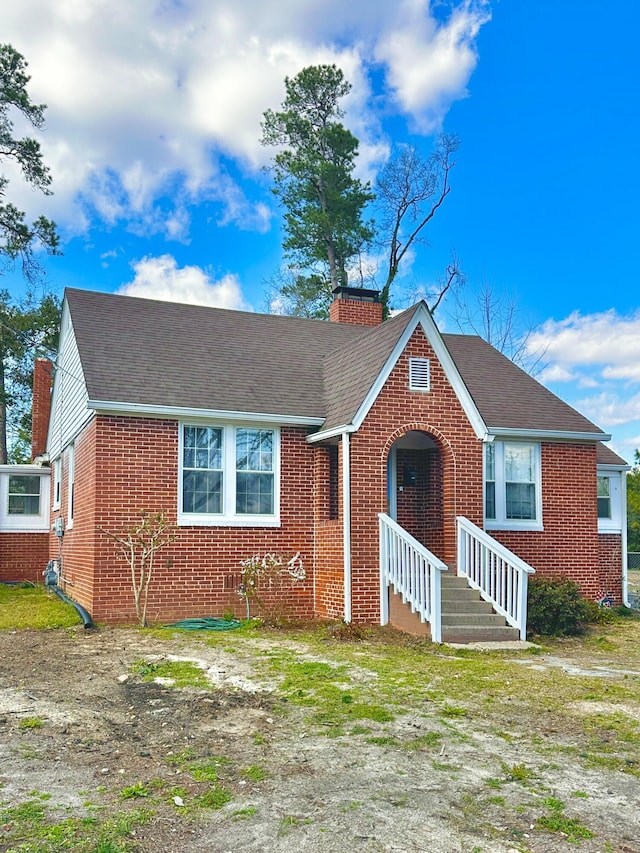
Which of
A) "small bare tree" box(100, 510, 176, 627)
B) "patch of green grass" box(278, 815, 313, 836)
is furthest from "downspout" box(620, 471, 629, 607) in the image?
"patch of green grass" box(278, 815, 313, 836)

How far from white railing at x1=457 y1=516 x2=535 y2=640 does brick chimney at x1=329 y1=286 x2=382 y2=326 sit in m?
8.55

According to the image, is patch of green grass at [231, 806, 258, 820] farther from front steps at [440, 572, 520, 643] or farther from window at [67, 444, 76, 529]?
window at [67, 444, 76, 529]

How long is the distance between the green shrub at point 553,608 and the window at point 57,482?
37.8 ft

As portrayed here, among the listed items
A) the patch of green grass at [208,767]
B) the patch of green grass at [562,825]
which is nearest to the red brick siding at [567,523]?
the patch of green grass at [208,767]

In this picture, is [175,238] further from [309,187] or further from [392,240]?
[392,240]

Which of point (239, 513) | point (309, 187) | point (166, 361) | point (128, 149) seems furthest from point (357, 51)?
point (239, 513)

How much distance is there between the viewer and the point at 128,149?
21766mm

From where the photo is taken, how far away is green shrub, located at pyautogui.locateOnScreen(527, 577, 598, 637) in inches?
522

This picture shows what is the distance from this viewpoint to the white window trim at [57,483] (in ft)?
64.0

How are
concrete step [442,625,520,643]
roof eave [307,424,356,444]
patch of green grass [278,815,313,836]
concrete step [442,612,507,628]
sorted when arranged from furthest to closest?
roof eave [307,424,356,444]
concrete step [442,612,507,628]
concrete step [442,625,520,643]
patch of green grass [278,815,313,836]

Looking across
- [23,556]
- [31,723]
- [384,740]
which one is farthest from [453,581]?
[23,556]

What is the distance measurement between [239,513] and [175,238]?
2124cm

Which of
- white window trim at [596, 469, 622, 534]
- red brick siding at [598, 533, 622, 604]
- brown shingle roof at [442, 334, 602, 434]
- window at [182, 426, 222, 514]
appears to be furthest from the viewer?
white window trim at [596, 469, 622, 534]

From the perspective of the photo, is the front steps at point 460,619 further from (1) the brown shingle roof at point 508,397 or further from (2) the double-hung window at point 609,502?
(2) the double-hung window at point 609,502
